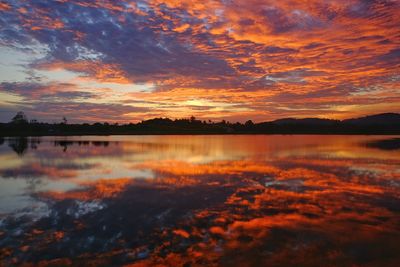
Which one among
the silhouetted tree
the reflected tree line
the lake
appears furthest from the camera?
the reflected tree line

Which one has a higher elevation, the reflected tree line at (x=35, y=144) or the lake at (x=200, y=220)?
the reflected tree line at (x=35, y=144)

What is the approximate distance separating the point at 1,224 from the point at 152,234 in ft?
18.6

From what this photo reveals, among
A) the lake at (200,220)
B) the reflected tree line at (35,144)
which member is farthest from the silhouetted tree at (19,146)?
the lake at (200,220)

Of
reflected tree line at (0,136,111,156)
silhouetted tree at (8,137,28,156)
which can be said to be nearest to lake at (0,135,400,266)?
silhouetted tree at (8,137,28,156)

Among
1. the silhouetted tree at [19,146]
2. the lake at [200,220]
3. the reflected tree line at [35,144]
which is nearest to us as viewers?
the lake at [200,220]

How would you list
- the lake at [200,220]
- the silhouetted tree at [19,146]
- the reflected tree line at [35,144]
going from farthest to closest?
the reflected tree line at [35,144] < the silhouetted tree at [19,146] < the lake at [200,220]

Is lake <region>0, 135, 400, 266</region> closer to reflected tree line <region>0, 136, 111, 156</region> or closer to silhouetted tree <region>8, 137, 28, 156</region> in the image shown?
silhouetted tree <region>8, 137, 28, 156</region>

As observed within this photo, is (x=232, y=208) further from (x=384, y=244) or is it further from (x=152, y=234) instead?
(x=384, y=244)

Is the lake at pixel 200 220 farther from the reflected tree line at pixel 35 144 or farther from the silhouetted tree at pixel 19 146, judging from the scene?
the reflected tree line at pixel 35 144

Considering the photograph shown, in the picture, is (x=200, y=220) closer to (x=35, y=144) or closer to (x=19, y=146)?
(x=19, y=146)

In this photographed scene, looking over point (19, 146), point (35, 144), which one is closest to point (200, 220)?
point (19, 146)

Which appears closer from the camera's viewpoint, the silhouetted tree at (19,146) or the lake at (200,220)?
the lake at (200,220)

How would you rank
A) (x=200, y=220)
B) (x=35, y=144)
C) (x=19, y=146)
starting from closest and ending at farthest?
1. (x=200, y=220)
2. (x=19, y=146)
3. (x=35, y=144)

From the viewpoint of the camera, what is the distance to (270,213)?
1323 centimetres
